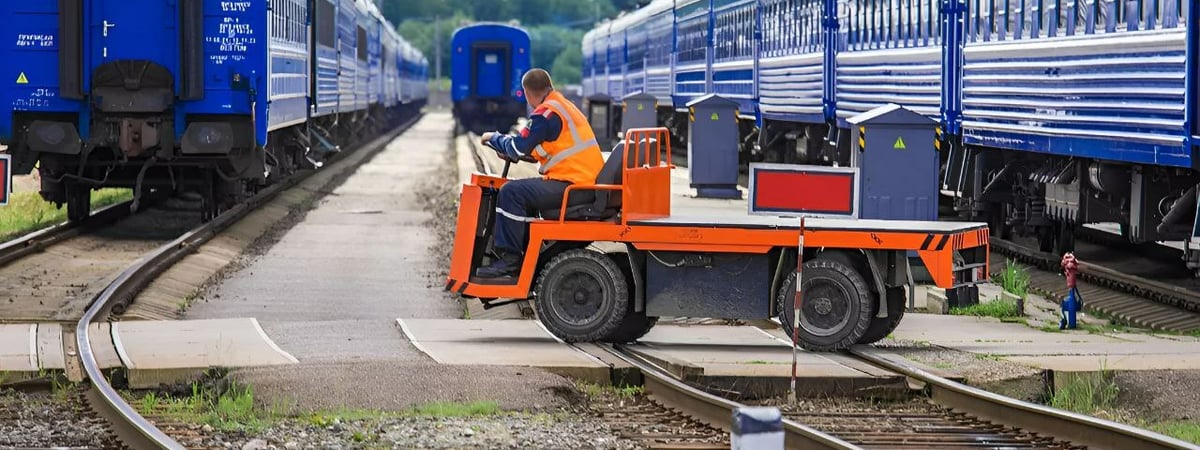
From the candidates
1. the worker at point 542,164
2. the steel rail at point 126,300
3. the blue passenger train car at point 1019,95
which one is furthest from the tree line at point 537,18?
the worker at point 542,164

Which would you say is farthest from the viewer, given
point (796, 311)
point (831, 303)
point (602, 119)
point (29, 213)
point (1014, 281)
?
point (602, 119)

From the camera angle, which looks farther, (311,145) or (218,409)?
(311,145)

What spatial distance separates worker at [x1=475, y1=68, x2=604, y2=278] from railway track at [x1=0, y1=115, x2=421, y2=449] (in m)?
2.52

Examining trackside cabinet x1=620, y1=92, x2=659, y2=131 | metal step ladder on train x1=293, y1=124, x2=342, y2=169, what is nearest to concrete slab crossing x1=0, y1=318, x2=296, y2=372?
Result: metal step ladder on train x1=293, y1=124, x2=342, y2=169

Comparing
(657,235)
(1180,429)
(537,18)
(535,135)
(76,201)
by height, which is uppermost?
(537,18)

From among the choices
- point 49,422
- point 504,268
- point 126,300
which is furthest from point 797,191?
point 126,300

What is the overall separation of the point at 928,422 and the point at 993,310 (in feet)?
17.7

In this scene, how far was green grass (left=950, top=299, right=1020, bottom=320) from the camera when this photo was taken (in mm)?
13977

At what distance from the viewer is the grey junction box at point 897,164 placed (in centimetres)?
1567

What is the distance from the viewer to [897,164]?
15.8 meters

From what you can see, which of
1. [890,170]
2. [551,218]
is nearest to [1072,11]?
[890,170]

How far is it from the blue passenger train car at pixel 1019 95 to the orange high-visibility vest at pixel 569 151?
13.3 ft

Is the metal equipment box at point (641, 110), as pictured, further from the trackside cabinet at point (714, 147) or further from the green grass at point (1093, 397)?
the green grass at point (1093, 397)

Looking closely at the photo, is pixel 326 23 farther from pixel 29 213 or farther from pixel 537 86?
pixel 537 86
